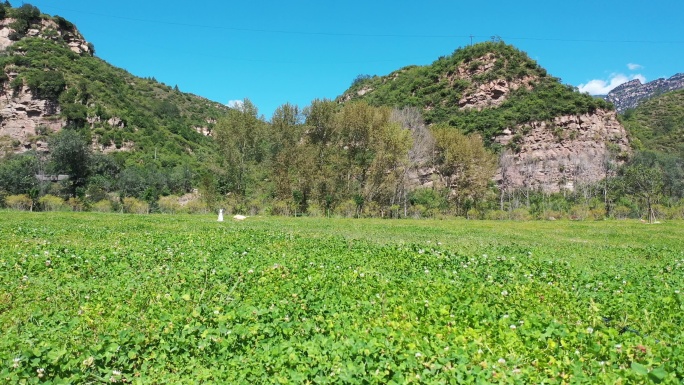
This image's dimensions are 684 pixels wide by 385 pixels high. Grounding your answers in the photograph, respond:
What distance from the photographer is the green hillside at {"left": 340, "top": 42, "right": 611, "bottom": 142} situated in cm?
8275

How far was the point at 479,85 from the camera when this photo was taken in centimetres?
8994

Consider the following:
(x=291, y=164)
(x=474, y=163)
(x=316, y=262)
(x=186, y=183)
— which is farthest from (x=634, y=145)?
(x=316, y=262)

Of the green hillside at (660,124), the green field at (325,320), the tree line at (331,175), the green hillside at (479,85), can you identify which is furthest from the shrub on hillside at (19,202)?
the green hillside at (660,124)

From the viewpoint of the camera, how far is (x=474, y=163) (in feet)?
158

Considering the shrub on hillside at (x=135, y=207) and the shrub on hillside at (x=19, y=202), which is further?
the shrub on hillside at (x=135, y=207)

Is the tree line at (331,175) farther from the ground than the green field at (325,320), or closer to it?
farther from the ground

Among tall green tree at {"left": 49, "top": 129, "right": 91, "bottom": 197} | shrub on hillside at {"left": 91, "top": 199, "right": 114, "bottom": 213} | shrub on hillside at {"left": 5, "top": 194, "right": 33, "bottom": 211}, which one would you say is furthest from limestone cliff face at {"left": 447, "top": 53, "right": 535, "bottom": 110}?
shrub on hillside at {"left": 5, "top": 194, "right": 33, "bottom": 211}

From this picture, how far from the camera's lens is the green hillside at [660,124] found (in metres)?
84.9

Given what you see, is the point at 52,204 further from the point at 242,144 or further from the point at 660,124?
the point at 660,124

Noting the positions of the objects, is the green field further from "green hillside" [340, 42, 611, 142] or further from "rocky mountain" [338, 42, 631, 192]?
"green hillside" [340, 42, 611, 142]

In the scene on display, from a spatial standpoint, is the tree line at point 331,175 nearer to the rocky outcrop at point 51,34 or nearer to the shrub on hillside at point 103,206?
the shrub on hillside at point 103,206

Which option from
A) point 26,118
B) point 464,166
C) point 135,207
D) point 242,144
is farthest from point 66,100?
point 464,166

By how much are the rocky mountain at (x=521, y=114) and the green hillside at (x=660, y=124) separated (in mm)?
8735

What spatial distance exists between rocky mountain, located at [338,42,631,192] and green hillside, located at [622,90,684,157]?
8.74m
